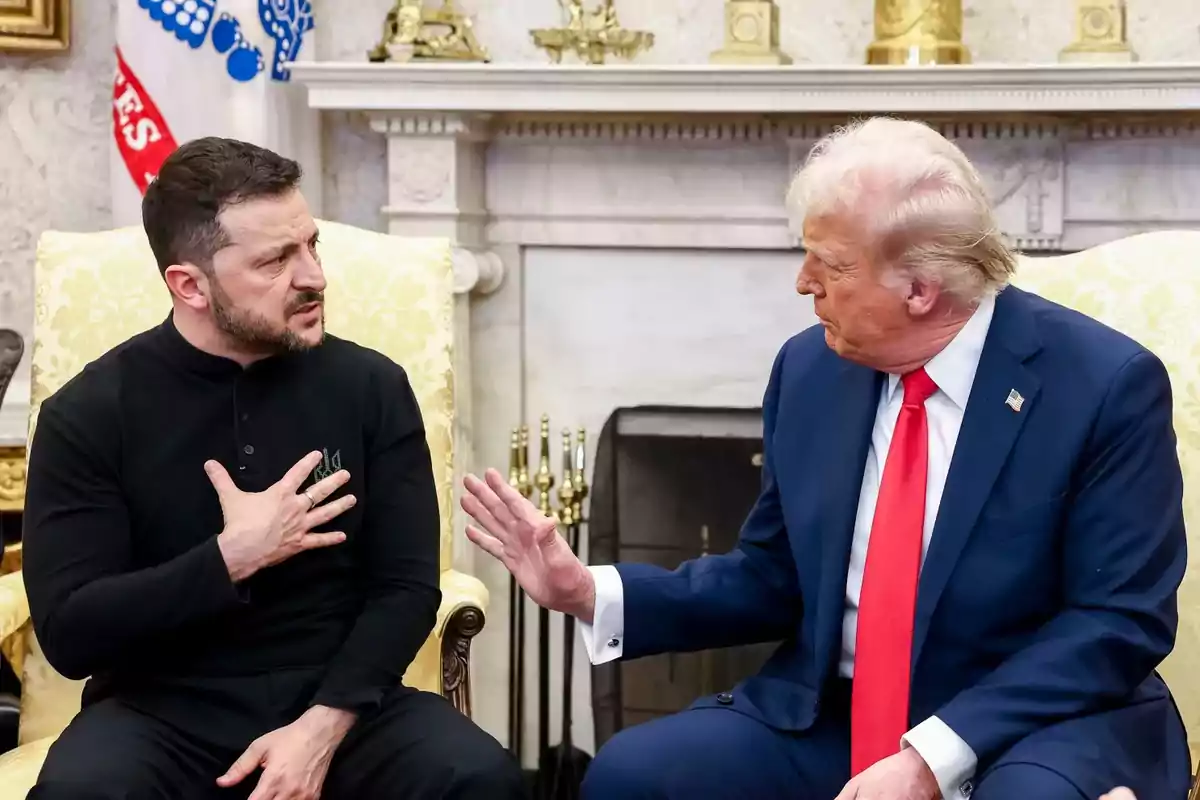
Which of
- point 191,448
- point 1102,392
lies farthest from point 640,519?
point 1102,392

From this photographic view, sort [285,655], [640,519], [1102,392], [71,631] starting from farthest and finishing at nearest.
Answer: [640,519]
[285,655]
[71,631]
[1102,392]

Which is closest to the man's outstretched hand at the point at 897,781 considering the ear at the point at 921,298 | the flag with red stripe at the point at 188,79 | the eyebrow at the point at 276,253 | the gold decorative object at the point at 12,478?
the ear at the point at 921,298

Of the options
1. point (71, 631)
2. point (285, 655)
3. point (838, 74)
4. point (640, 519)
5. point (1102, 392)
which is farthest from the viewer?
point (640, 519)

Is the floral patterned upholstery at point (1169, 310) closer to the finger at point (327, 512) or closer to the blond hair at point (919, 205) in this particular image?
the blond hair at point (919, 205)

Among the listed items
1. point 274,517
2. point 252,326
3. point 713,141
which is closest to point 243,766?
point 274,517

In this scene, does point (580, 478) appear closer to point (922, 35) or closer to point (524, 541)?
point (922, 35)

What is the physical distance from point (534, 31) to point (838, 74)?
60 centimetres

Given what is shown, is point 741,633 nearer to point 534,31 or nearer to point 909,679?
point 909,679

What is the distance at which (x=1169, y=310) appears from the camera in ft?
6.87

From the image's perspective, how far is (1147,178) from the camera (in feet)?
9.65

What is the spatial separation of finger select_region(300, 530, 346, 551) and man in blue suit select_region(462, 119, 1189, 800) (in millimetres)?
208

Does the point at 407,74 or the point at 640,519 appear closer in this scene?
the point at 407,74

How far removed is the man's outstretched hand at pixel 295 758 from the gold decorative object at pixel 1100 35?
6.00ft

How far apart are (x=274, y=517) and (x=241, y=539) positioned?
0.05 meters
